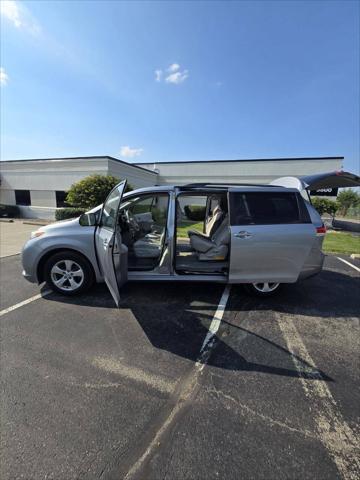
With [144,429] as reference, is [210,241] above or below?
above

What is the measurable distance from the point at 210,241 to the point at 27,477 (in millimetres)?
3457

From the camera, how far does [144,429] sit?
1.75 metres

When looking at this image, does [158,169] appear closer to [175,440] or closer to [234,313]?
[234,313]

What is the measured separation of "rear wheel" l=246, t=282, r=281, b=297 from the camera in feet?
12.7

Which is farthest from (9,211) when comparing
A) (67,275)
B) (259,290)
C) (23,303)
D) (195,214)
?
(259,290)

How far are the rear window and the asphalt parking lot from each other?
140 centimetres

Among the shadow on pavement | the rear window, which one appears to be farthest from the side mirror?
the rear window

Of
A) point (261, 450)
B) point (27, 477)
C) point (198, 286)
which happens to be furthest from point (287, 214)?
point (27, 477)

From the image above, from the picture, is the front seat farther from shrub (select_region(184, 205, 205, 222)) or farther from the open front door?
shrub (select_region(184, 205, 205, 222))

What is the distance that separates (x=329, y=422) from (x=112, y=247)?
8.88 ft

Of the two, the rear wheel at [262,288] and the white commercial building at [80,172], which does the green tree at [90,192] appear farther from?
the rear wheel at [262,288]

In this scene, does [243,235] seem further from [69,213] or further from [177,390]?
[69,213]

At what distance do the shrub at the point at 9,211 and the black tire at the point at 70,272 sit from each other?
18.9 metres

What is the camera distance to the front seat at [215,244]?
12.8ft
